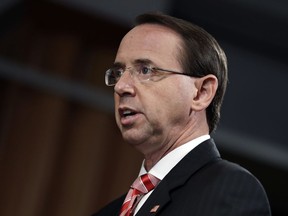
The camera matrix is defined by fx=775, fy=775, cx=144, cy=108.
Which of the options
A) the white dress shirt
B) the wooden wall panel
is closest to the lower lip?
the white dress shirt

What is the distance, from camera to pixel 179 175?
175cm

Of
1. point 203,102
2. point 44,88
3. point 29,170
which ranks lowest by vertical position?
point 29,170

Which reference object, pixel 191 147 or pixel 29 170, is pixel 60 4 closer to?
pixel 29 170

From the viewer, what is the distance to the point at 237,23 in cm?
422

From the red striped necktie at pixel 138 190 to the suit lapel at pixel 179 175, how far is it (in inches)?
2.6

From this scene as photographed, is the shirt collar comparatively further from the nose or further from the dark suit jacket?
the nose

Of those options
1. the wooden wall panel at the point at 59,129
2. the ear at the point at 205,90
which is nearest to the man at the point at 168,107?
the ear at the point at 205,90

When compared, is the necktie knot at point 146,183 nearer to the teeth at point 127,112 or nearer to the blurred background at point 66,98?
the teeth at point 127,112

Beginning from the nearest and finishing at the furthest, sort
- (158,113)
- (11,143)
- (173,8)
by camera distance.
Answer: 1. (158,113)
2. (11,143)
3. (173,8)

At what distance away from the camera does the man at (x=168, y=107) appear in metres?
1.74

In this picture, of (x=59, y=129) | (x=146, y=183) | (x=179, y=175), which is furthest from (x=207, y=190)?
(x=59, y=129)

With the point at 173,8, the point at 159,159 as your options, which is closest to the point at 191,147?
the point at 159,159

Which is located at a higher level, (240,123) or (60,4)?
(60,4)

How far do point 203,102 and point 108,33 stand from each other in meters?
1.99
